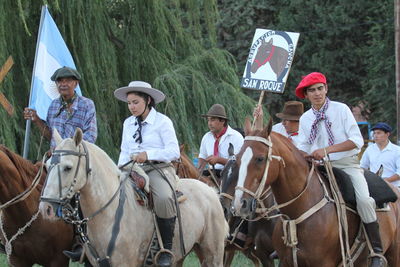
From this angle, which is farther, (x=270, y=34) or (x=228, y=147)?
(x=228, y=147)

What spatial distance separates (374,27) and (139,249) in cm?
2212

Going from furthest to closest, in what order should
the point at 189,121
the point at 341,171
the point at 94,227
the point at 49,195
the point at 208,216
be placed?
1. the point at 189,121
2. the point at 208,216
3. the point at 341,171
4. the point at 94,227
5. the point at 49,195

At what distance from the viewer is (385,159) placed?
12.1 meters

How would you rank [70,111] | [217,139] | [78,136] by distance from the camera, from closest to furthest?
[78,136], [70,111], [217,139]

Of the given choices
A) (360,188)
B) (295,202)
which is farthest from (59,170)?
(360,188)

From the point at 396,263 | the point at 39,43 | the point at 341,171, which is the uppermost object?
the point at 39,43

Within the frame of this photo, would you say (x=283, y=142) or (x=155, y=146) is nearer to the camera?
(x=283, y=142)

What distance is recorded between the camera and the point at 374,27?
28.5 metres

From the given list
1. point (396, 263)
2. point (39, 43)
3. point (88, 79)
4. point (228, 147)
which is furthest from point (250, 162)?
point (88, 79)

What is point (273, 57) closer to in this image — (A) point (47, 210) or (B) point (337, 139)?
(B) point (337, 139)

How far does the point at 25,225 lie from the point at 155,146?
162 cm

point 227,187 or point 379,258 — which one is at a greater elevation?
point 227,187

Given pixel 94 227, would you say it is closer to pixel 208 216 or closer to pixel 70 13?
pixel 208 216

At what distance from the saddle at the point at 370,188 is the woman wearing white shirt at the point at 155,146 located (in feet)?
5.15
